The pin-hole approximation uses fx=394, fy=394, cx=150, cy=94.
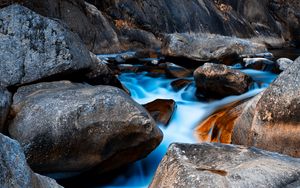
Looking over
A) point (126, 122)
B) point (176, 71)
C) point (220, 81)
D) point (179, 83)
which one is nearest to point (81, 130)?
point (126, 122)

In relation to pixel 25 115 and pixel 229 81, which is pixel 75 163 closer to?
pixel 25 115

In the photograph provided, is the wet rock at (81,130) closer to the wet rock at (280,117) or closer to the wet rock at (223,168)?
the wet rock at (280,117)

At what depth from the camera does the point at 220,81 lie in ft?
26.8

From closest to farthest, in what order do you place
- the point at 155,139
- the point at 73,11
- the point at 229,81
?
the point at 155,139
the point at 229,81
the point at 73,11

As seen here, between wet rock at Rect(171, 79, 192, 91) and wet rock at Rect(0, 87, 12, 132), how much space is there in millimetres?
4538

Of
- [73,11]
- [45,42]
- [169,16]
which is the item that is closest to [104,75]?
[45,42]

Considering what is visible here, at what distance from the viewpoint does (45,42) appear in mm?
6258

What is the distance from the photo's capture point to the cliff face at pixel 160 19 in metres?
12.3

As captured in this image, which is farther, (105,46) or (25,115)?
(105,46)

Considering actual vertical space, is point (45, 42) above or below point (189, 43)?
above

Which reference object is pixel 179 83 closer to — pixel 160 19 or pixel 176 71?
pixel 176 71

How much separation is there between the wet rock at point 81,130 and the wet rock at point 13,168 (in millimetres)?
2169

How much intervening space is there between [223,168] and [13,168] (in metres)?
1.60

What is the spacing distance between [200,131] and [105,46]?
691 cm
